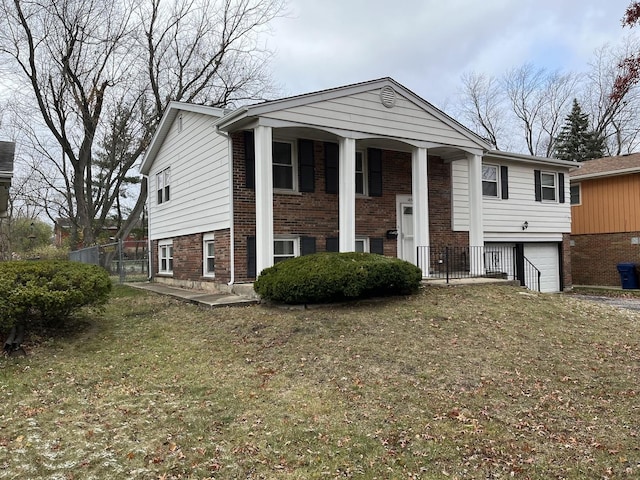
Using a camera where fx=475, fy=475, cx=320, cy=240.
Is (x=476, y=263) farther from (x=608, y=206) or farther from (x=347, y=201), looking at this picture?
(x=608, y=206)

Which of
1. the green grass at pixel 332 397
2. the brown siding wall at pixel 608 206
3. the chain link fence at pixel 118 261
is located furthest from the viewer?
the brown siding wall at pixel 608 206

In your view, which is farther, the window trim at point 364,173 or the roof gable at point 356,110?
the window trim at point 364,173

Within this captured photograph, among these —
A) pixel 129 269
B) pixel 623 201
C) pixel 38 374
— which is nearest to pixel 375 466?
pixel 38 374

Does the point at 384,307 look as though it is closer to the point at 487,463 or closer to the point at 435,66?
the point at 487,463

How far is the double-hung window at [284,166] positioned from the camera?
38.5 feet

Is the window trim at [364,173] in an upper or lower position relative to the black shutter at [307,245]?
upper

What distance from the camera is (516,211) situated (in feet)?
54.2

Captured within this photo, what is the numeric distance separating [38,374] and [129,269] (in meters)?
18.2

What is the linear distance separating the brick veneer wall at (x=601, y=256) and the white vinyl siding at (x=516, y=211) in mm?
2496

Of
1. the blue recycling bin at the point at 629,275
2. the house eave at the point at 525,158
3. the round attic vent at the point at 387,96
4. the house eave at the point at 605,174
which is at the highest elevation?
the round attic vent at the point at 387,96

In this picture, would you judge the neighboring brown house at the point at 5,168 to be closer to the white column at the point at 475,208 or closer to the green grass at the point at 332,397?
the green grass at the point at 332,397

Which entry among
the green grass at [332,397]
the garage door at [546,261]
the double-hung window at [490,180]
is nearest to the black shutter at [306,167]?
the green grass at [332,397]

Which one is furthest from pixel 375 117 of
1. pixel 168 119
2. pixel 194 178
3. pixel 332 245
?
pixel 168 119

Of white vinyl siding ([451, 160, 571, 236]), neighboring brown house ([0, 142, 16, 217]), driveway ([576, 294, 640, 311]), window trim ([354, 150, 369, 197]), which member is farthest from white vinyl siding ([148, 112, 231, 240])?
driveway ([576, 294, 640, 311])
